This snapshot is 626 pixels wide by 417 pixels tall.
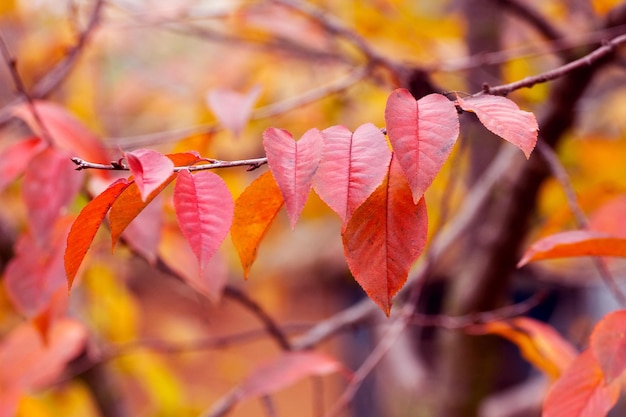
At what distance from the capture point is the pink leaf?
370 millimetres

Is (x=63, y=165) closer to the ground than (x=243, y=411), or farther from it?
farther from it

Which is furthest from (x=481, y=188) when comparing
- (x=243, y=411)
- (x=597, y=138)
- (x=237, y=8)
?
(x=243, y=411)

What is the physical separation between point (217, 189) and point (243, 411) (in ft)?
8.66

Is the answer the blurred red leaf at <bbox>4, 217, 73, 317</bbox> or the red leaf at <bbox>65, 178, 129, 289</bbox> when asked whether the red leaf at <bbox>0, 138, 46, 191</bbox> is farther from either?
the red leaf at <bbox>65, 178, 129, 289</bbox>

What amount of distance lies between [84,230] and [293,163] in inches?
5.2

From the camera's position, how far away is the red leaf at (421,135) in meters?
0.39

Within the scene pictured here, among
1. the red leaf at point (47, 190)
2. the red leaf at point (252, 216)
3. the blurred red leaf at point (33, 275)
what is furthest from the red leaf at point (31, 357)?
the red leaf at point (252, 216)

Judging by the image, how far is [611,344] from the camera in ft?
1.60

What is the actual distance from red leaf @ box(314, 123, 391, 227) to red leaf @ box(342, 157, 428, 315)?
0.03 metres

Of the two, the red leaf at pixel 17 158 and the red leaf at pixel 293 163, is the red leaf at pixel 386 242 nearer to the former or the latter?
the red leaf at pixel 293 163

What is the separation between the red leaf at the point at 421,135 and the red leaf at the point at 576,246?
0.19 metres

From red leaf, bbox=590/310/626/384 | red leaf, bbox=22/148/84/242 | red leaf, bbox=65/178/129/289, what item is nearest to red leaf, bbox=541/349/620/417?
red leaf, bbox=590/310/626/384

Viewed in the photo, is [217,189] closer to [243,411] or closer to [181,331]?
[181,331]

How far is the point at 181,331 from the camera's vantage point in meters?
2.05
